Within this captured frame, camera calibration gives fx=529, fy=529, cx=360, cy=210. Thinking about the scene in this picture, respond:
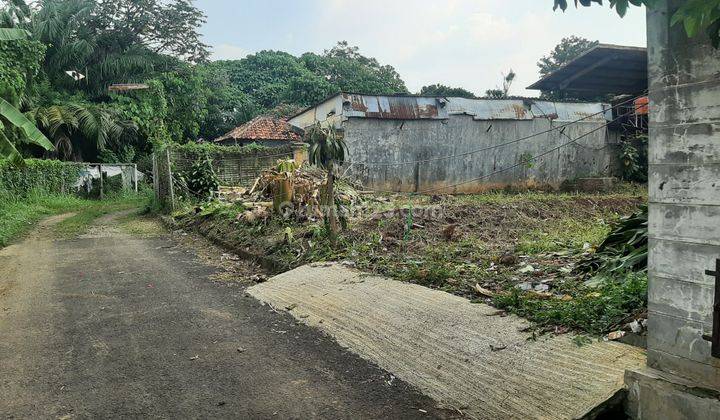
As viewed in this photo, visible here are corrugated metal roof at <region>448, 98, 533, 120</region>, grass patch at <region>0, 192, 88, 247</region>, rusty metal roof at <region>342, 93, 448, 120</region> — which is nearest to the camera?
grass patch at <region>0, 192, 88, 247</region>

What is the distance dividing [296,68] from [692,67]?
3580 cm

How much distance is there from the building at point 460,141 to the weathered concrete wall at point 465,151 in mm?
32

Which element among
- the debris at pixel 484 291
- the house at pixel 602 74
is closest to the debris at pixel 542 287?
the debris at pixel 484 291

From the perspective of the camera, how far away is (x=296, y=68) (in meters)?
37.0

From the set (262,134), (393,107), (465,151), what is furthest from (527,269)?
(262,134)

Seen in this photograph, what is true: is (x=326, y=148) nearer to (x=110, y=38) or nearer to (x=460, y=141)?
(x=460, y=141)

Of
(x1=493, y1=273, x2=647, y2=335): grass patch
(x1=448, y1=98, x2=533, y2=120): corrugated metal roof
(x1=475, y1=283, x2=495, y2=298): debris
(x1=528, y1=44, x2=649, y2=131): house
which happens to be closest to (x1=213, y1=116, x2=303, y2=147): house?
(x1=448, y1=98, x2=533, y2=120): corrugated metal roof

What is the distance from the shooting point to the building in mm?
16641

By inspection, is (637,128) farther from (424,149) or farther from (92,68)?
(92,68)

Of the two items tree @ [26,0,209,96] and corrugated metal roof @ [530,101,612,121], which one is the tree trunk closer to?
corrugated metal roof @ [530,101,612,121]

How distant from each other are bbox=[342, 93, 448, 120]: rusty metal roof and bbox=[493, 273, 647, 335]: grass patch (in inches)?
467

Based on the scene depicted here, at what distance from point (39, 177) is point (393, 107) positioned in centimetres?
1406

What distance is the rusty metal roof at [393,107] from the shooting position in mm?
16266

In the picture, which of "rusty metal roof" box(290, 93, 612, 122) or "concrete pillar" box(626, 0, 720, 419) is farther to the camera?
"rusty metal roof" box(290, 93, 612, 122)
